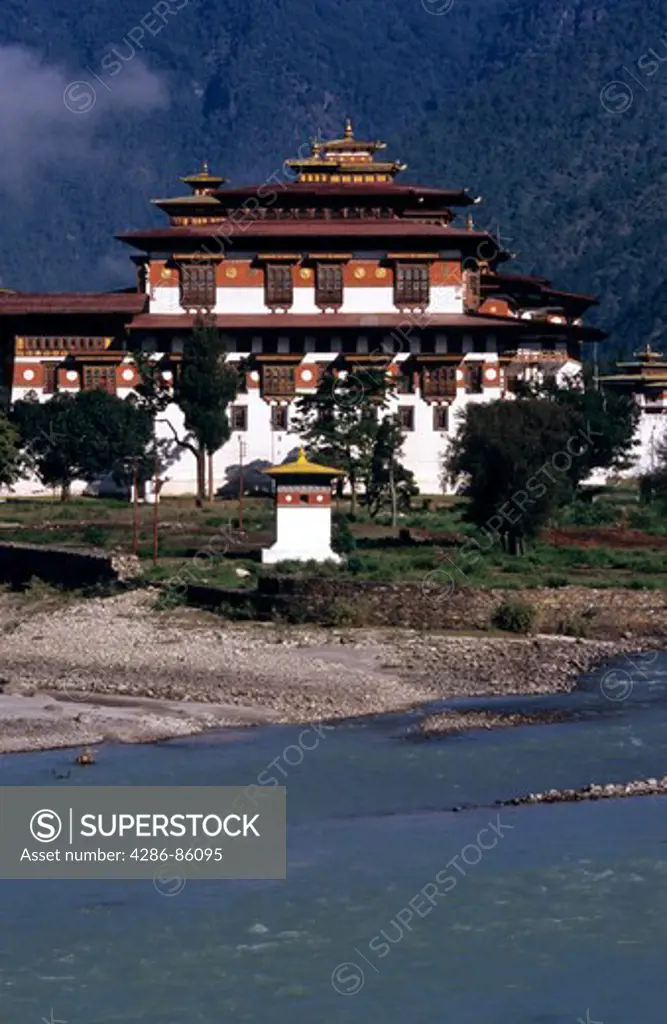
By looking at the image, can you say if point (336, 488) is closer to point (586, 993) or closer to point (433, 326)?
point (433, 326)

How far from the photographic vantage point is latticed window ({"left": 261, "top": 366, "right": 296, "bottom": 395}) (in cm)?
10469

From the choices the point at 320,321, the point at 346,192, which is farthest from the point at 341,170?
the point at 320,321

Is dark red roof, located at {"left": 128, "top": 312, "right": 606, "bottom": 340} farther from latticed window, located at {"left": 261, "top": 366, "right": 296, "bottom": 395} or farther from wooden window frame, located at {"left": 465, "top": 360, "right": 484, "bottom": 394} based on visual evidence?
latticed window, located at {"left": 261, "top": 366, "right": 296, "bottom": 395}

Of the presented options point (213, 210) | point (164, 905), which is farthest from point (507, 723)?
point (213, 210)

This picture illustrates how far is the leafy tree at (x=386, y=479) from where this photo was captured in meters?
86.2

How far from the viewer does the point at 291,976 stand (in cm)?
3231

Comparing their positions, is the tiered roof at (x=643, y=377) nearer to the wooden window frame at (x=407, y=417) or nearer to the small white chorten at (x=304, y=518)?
the wooden window frame at (x=407, y=417)

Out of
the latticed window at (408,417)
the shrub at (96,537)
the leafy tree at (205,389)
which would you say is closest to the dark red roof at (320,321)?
the latticed window at (408,417)

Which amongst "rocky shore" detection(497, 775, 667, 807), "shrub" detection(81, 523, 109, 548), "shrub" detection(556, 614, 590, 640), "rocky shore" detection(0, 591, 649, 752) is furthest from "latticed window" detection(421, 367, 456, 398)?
"rocky shore" detection(497, 775, 667, 807)

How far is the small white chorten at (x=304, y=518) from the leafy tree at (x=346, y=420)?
1779cm

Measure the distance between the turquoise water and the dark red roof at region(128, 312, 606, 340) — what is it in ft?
198

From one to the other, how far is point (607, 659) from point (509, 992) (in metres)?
26.2

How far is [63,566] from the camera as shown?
2778 inches

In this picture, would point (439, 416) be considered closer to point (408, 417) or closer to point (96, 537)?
point (408, 417)
